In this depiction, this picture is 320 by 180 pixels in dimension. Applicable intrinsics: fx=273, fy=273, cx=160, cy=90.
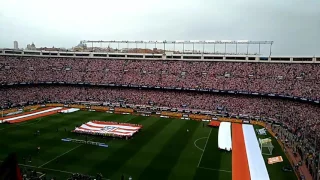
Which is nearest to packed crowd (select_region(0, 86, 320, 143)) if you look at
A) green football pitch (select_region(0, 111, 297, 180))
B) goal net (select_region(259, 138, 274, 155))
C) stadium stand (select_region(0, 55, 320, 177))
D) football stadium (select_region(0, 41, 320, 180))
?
stadium stand (select_region(0, 55, 320, 177))

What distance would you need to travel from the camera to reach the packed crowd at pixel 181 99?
43.5 meters

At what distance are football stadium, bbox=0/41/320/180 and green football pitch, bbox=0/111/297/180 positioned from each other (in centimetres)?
10

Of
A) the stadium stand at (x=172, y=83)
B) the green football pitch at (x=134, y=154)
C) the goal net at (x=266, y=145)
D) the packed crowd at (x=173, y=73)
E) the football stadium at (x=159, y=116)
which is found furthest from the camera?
the packed crowd at (x=173, y=73)

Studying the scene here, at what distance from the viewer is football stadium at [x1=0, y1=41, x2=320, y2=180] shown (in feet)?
85.7

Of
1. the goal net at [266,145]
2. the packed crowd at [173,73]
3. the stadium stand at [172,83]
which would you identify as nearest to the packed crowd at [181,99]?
the stadium stand at [172,83]

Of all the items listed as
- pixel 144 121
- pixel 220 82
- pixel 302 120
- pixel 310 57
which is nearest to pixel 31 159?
pixel 144 121

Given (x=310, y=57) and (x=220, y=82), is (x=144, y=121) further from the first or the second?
(x=310, y=57)

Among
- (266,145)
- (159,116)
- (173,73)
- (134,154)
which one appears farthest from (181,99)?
(134,154)

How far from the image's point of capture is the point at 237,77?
57.3 meters

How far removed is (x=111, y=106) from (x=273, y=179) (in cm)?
3883

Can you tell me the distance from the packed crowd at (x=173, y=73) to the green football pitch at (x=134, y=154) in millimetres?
18445

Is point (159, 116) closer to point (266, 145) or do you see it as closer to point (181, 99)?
point (181, 99)

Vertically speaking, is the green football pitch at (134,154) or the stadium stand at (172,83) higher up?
the stadium stand at (172,83)

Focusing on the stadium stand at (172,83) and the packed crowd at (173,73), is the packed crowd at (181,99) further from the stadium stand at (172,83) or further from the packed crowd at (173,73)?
the packed crowd at (173,73)
